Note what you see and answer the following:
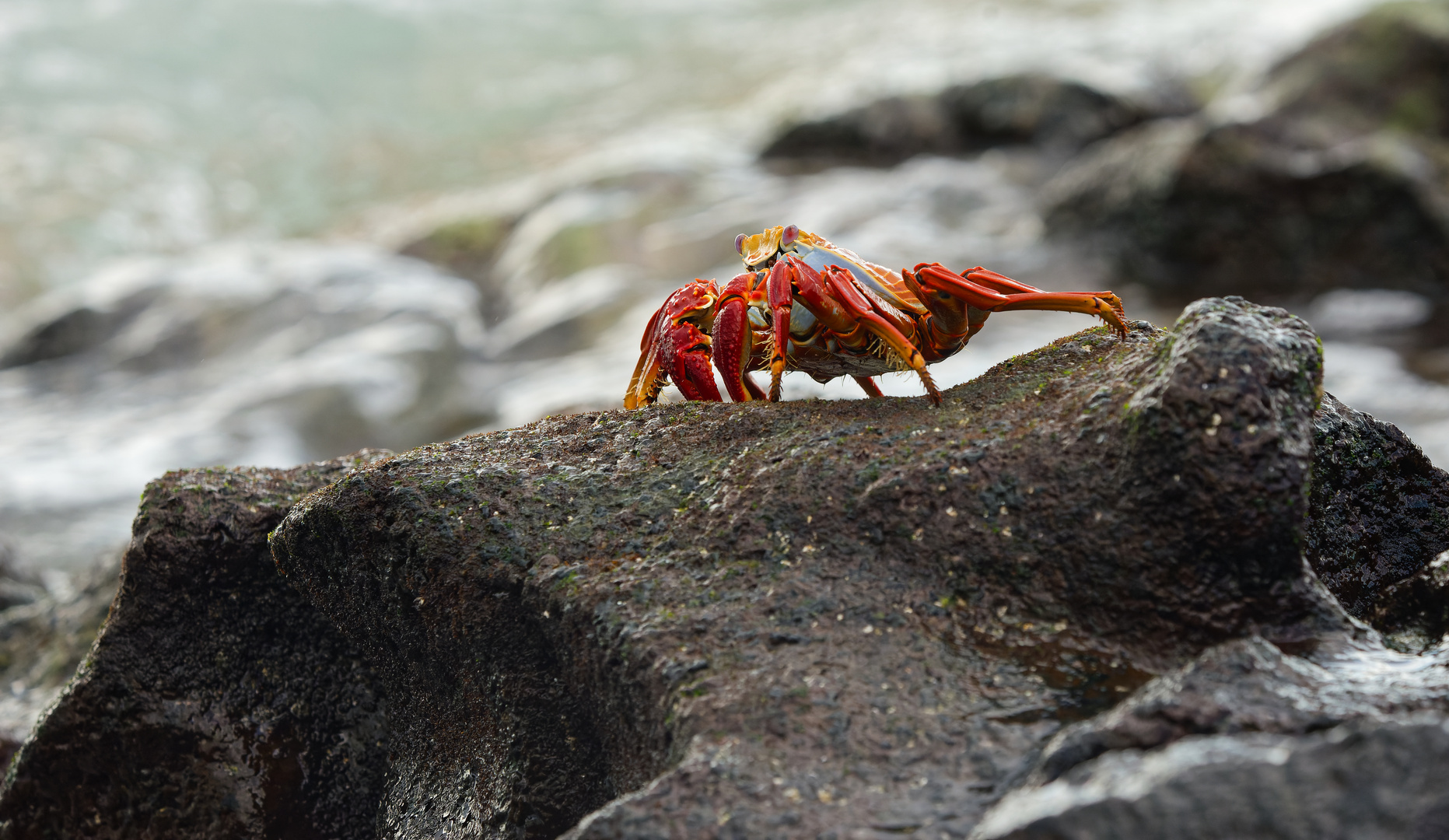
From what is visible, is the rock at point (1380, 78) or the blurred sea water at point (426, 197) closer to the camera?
the blurred sea water at point (426, 197)

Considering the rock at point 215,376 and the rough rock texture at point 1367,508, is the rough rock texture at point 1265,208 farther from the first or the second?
the rough rock texture at point 1367,508

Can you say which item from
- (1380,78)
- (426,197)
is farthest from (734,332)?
(426,197)

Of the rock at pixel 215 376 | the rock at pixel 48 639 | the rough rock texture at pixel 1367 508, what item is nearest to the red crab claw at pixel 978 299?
the rough rock texture at pixel 1367 508

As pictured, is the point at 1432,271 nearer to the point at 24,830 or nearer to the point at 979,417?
the point at 979,417

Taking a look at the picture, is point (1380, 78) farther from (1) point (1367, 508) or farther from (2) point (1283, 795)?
(2) point (1283, 795)

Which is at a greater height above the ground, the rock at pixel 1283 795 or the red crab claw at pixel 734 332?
the red crab claw at pixel 734 332

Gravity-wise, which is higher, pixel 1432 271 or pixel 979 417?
pixel 1432 271

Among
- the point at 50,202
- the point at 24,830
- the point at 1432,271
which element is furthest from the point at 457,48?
the point at 24,830
